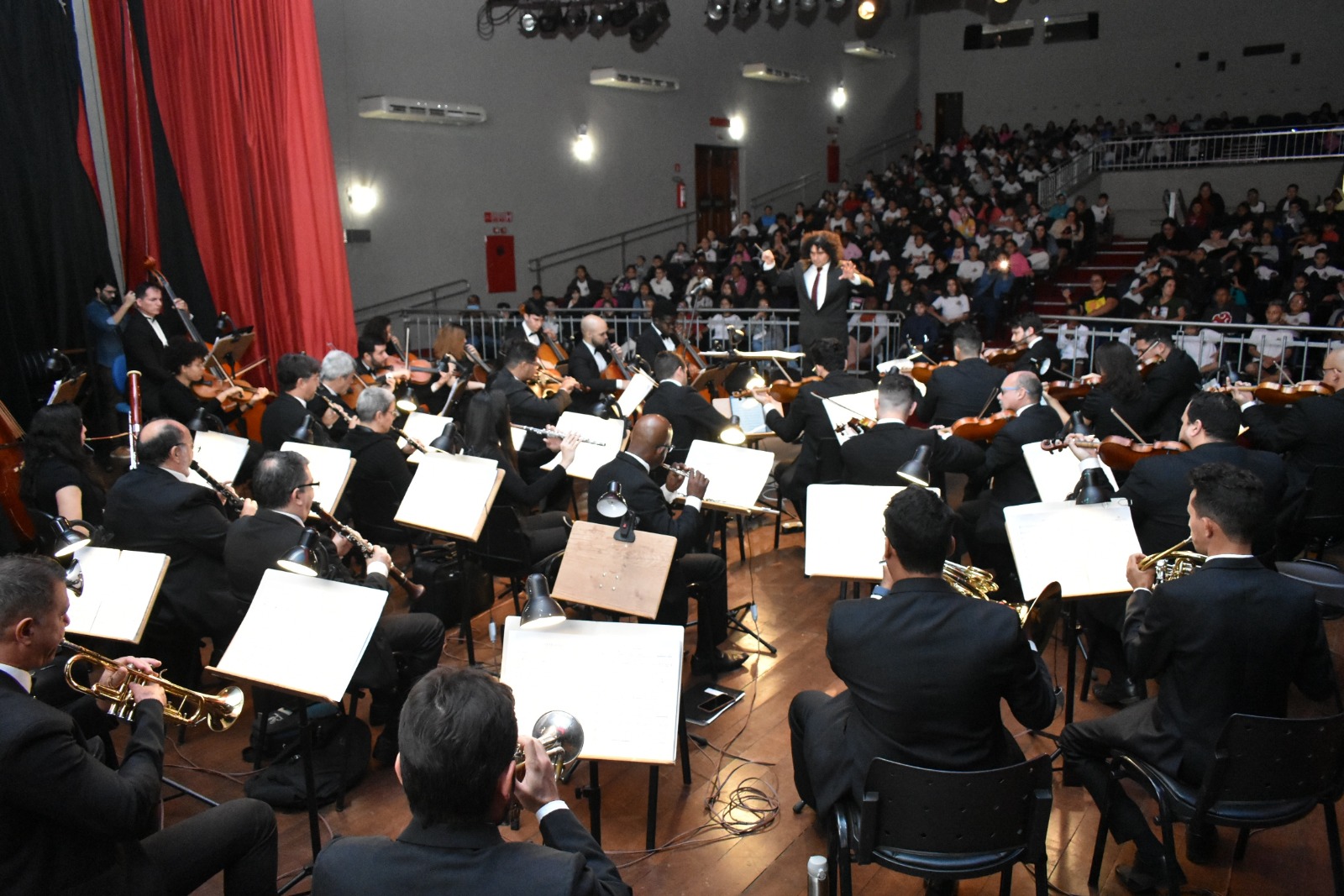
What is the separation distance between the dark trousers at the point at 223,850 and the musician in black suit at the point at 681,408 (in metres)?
3.37

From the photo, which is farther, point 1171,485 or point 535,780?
point 1171,485

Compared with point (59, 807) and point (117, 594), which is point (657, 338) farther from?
point (59, 807)

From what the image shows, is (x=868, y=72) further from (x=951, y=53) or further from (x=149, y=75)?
(x=149, y=75)

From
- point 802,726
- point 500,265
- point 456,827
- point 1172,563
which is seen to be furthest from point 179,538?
point 500,265

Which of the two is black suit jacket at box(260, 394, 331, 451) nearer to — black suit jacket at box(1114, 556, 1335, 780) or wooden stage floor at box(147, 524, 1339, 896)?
wooden stage floor at box(147, 524, 1339, 896)

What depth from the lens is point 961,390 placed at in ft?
18.2

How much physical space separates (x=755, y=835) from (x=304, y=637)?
1.63 m

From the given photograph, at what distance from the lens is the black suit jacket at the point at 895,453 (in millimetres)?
4539

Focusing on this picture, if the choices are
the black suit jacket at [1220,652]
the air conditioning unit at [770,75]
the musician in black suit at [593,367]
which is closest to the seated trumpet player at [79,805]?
the black suit jacket at [1220,652]

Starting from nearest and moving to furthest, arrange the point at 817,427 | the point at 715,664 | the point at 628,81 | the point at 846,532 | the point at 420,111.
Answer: the point at 846,532, the point at 715,664, the point at 817,427, the point at 420,111, the point at 628,81

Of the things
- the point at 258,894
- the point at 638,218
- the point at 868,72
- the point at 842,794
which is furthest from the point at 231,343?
the point at 868,72

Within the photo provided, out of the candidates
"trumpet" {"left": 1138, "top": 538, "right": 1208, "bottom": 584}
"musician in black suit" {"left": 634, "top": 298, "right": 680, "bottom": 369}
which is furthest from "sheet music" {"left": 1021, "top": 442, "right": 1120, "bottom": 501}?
"musician in black suit" {"left": 634, "top": 298, "right": 680, "bottom": 369}

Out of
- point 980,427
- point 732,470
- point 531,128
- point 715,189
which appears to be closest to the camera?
point 732,470

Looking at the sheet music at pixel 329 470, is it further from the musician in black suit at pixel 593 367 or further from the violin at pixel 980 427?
the violin at pixel 980 427
